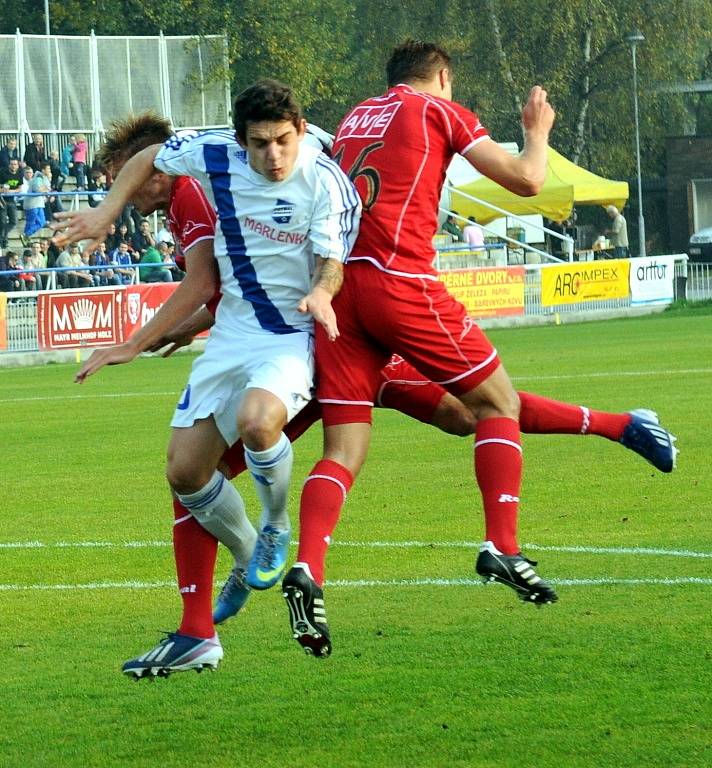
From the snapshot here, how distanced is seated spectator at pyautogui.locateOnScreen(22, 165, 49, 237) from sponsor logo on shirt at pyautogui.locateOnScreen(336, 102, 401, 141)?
2553 cm

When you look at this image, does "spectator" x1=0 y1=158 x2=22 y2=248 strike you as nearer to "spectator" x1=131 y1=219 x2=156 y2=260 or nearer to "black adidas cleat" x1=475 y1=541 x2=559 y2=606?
"spectator" x1=131 y1=219 x2=156 y2=260

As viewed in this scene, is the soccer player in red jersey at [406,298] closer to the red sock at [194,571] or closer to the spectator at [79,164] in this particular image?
the red sock at [194,571]

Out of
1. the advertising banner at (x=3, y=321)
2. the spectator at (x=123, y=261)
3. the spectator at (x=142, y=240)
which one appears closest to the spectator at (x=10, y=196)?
the spectator at (x=123, y=261)

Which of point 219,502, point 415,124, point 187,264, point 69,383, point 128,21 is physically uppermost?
point 128,21

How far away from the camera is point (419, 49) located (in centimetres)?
630

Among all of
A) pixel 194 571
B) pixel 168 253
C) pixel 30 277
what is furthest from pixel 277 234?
pixel 168 253

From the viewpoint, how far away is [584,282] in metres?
31.1

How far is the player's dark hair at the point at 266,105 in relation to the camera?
5699 mm

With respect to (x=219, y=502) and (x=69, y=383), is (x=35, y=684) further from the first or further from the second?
(x=69, y=383)

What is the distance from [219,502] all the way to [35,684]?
3.20 ft

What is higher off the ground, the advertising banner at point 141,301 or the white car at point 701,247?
the advertising banner at point 141,301

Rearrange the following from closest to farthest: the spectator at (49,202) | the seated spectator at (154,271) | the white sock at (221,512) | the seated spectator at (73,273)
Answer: the white sock at (221,512) < the seated spectator at (73,273) < the seated spectator at (154,271) < the spectator at (49,202)

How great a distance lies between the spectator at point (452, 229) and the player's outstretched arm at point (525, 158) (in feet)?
109

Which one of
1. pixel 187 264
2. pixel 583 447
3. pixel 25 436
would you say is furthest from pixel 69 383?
pixel 187 264
